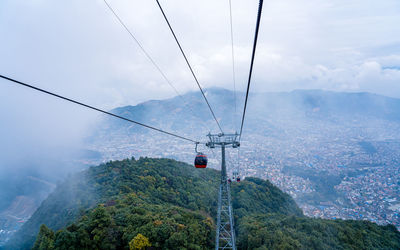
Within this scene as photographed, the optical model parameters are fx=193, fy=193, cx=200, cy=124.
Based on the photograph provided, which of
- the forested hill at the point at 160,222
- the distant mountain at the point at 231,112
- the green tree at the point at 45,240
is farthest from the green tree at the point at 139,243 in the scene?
the distant mountain at the point at 231,112

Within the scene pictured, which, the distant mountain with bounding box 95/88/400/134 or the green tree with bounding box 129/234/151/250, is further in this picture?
the distant mountain with bounding box 95/88/400/134

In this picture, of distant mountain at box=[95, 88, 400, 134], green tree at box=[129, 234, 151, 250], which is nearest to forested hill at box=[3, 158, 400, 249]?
green tree at box=[129, 234, 151, 250]

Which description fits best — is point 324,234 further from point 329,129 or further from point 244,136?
point 329,129

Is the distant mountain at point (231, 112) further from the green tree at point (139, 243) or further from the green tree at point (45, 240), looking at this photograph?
the green tree at point (139, 243)

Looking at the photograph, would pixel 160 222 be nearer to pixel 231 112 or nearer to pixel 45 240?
pixel 45 240

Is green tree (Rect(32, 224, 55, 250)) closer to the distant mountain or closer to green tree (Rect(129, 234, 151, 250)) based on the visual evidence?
green tree (Rect(129, 234, 151, 250))

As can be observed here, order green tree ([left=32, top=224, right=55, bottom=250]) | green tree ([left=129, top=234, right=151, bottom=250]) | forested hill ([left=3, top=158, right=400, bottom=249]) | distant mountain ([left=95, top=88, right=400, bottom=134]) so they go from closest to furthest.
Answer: green tree ([left=129, top=234, right=151, bottom=250]) < green tree ([left=32, top=224, right=55, bottom=250]) < forested hill ([left=3, top=158, right=400, bottom=249]) < distant mountain ([left=95, top=88, right=400, bottom=134])

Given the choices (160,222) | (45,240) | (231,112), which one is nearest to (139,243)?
(160,222)
